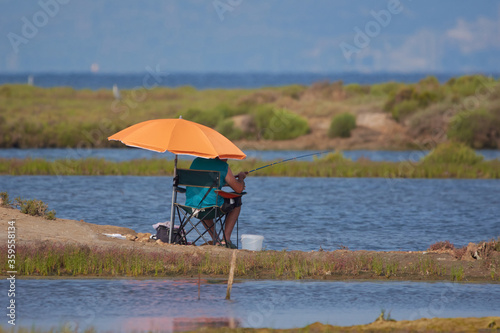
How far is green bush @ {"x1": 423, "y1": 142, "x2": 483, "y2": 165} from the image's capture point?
30.8 meters

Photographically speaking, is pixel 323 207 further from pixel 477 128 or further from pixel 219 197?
pixel 477 128

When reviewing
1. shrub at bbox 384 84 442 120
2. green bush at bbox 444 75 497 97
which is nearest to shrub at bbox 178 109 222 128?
shrub at bbox 384 84 442 120

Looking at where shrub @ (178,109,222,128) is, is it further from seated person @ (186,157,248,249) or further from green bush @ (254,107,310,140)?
seated person @ (186,157,248,249)

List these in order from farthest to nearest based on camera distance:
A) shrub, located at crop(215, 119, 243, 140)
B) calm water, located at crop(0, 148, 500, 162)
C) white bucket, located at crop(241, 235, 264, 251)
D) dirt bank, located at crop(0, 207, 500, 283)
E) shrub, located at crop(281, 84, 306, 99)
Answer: shrub, located at crop(281, 84, 306, 99) < shrub, located at crop(215, 119, 243, 140) < calm water, located at crop(0, 148, 500, 162) < white bucket, located at crop(241, 235, 264, 251) < dirt bank, located at crop(0, 207, 500, 283)

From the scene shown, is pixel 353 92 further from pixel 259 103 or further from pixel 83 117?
pixel 83 117

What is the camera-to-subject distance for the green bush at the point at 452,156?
101 ft

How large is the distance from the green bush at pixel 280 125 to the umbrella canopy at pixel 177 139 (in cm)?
3233

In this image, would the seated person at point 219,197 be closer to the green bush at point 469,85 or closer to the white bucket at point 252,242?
the white bucket at point 252,242

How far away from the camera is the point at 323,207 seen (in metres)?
21.8

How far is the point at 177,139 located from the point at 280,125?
33091mm

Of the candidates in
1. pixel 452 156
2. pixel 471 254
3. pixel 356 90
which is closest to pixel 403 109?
pixel 356 90

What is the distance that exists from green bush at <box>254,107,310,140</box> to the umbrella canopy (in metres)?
32.3

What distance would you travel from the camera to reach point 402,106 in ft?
156

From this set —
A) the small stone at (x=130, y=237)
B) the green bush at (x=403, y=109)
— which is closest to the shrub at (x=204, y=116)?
the green bush at (x=403, y=109)
